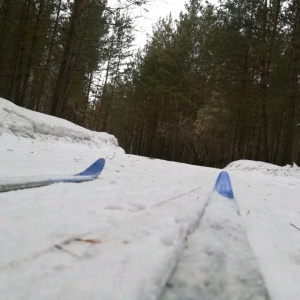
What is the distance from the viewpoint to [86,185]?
8.15ft

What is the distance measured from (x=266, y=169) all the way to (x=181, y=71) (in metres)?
13.5

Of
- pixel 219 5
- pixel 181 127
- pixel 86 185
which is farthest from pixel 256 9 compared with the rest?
pixel 86 185

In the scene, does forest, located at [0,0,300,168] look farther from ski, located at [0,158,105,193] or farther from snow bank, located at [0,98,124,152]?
ski, located at [0,158,105,193]

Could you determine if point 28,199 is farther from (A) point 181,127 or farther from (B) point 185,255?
(A) point 181,127

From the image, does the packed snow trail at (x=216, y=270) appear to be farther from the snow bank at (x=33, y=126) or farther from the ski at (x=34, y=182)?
the snow bank at (x=33, y=126)

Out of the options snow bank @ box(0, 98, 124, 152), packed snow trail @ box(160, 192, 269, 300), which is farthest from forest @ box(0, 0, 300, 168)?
packed snow trail @ box(160, 192, 269, 300)

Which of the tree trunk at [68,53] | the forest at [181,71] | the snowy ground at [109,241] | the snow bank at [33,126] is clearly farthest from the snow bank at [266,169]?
the tree trunk at [68,53]

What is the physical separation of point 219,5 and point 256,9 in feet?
6.84

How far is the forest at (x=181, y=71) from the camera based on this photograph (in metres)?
10.5

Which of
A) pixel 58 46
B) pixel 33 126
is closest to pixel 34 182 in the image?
pixel 33 126

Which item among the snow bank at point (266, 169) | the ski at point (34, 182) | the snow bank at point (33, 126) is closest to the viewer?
the ski at point (34, 182)

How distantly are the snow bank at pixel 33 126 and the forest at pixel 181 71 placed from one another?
223cm

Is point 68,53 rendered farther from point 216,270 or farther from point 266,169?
point 216,270

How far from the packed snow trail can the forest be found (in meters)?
8.89
